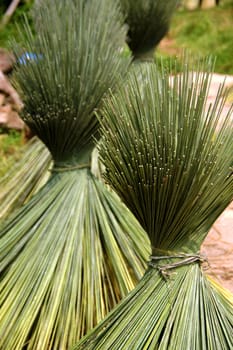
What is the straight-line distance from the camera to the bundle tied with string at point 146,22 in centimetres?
296

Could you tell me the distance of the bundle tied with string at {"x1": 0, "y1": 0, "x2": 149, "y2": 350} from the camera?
177 centimetres

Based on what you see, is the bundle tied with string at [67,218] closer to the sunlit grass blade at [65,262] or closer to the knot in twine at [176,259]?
the sunlit grass blade at [65,262]

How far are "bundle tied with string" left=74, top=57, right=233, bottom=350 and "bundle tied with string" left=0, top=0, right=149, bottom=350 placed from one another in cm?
39

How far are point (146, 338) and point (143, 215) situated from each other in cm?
26

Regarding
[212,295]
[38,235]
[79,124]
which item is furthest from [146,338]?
[79,124]

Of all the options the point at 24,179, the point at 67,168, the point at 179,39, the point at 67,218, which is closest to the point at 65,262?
the point at 67,218

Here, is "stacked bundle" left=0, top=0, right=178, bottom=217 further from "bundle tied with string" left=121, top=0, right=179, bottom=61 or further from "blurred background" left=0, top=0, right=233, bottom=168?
"blurred background" left=0, top=0, right=233, bottom=168

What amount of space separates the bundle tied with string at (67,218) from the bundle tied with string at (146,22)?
2.67ft

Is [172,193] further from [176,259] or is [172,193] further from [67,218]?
[67,218]

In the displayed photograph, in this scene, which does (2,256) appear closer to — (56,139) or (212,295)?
(56,139)

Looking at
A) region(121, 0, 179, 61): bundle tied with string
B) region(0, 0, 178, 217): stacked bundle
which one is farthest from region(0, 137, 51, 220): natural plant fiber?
region(121, 0, 179, 61): bundle tied with string

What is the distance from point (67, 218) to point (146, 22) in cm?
136

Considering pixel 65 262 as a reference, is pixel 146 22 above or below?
above

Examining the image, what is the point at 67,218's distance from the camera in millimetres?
1950
